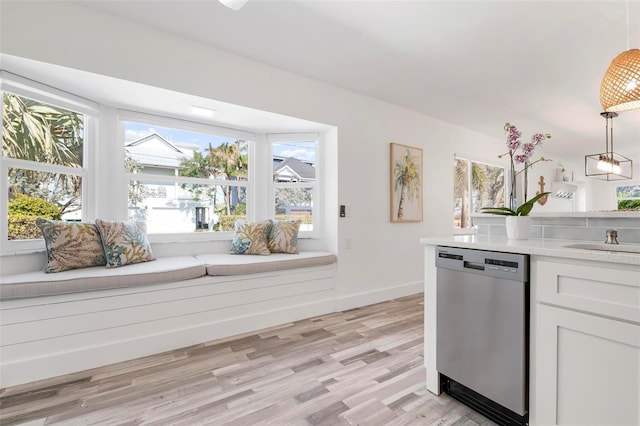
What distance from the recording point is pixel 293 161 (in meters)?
3.64

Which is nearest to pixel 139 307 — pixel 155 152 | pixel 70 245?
pixel 70 245

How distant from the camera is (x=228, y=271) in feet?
8.55

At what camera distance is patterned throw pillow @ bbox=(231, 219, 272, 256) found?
Answer: 121 inches

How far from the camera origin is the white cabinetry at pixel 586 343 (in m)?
1.11

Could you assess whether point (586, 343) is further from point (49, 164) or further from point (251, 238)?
point (49, 164)

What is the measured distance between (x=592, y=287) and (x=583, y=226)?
73cm

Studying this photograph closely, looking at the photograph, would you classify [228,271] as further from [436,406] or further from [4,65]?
[4,65]

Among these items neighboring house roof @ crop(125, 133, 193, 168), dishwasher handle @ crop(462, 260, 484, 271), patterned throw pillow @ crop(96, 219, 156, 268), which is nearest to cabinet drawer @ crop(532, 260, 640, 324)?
dishwasher handle @ crop(462, 260, 484, 271)

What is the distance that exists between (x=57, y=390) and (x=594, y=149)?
898cm

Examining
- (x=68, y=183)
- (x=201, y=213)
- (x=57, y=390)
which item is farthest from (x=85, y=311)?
(x=201, y=213)

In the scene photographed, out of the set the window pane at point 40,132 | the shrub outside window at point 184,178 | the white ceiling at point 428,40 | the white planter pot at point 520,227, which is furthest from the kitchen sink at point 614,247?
the window pane at point 40,132

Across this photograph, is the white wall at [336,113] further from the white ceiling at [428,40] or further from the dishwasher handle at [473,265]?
the dishwasher handle at [473,265]

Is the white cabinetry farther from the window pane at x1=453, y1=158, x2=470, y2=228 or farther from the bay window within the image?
the window pane at x1=453, y1=158, x2=470, y2=228

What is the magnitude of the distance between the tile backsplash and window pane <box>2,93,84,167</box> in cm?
362
